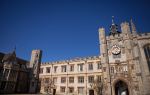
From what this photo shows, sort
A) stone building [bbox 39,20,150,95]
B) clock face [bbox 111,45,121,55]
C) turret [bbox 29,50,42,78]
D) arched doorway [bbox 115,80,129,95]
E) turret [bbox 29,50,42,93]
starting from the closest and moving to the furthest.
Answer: stone building [bbox 39,20,150,95] → arched doorway [bbox 115,80,129,95] → clock face [bbox 111,45,121,55] → turret [bbox 29,50,42,93] → turret [bbox 29,50,42,78]

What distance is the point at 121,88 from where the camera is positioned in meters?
33.3

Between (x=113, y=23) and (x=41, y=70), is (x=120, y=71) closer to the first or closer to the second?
(x=113, y=23)

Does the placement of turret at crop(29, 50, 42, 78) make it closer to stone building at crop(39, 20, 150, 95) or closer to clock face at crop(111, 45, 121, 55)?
stone building at crop(39, 20, 150, 95)

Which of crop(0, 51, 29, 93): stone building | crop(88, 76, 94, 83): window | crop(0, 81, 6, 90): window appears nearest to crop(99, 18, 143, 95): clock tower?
crop(88, 76, 94, 83): window

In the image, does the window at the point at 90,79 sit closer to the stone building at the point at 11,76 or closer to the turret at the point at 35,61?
the turret at the point at 35,61

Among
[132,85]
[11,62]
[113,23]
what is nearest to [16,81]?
[11,62]

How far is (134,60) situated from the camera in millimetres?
31672

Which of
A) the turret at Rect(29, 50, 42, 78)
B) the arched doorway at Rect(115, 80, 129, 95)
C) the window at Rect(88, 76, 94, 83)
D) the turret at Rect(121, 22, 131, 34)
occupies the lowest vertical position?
the arched doorway at Rect(115, 80, 129, 95)

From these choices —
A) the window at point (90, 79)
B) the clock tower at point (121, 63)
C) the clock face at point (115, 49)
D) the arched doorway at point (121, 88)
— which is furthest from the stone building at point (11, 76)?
the clock face at point (115, 49)

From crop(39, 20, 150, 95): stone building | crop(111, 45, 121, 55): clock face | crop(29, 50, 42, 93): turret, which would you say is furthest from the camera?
crop(29, 50, 42, 93): turret

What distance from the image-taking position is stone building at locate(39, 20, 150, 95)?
101 feet

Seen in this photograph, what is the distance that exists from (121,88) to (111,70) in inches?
209

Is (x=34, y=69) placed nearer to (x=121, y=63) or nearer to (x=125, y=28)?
(x=121, y=63)

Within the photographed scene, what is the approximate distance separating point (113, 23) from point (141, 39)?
1545 centimetres
